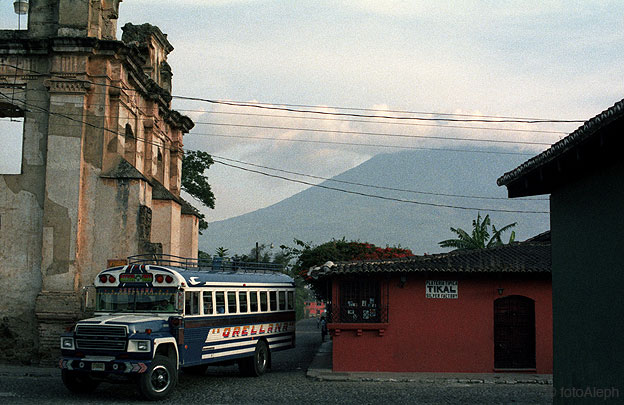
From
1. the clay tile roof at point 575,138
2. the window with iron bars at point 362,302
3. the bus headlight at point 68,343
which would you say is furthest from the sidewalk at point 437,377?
the clay tile roof at point 575,138

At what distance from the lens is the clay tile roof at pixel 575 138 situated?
8.38m

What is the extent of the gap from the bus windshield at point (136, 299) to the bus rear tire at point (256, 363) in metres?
4.21

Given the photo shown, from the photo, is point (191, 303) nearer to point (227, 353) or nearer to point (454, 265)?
point (227, 353)

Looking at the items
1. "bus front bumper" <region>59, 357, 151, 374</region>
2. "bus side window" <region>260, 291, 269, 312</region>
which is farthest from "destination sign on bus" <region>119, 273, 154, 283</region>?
"bus side window" <region>260, 291, 269, 312</region>

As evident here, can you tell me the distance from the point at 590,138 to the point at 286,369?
14.6 metres

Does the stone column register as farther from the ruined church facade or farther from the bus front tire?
the bus front tire

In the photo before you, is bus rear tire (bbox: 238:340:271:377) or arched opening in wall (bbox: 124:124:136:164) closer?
bus rear tire (bbox: 238:340:271:377)

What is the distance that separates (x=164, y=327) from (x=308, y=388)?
4082 millimetres

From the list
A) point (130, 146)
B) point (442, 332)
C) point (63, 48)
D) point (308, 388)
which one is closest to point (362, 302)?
point (442, 332)

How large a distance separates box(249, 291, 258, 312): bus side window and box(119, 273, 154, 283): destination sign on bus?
401 cm

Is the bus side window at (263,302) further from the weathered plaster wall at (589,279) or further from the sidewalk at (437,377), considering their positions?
the weathered plaster wall at (589,279)

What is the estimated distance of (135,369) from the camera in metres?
14.0

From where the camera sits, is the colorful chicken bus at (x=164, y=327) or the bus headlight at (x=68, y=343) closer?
the colorful chicken bus at (x=164, y=327)

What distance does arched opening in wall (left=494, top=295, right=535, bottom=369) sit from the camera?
2056cm
